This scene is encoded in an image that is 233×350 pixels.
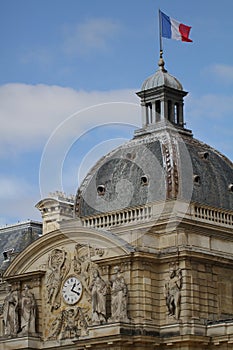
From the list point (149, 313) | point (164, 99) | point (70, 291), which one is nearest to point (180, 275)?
point (149, 313)

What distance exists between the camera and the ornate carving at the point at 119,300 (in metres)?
54.2

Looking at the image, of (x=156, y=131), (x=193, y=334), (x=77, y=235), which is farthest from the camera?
(x=156, y=131)

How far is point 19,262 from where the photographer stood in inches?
2344

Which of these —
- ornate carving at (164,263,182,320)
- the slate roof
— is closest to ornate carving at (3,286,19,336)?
ornate carving at (164,263,182,320)

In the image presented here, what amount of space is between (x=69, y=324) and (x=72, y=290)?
1.56 meters

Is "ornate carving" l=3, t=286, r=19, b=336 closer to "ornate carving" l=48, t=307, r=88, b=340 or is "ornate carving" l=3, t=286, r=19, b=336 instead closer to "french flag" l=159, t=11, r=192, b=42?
"ornate carving" l=48, t=307, r=88, b=340

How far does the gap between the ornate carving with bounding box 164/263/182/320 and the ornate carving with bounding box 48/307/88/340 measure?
4.12 metres

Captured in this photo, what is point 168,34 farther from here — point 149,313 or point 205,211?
point 149,313

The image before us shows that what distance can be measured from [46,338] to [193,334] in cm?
787

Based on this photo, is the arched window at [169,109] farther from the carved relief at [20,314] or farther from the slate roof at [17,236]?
the slate roof at [17,236]

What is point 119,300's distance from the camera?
5444 centimetres

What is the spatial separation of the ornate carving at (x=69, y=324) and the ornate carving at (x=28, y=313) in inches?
37.9

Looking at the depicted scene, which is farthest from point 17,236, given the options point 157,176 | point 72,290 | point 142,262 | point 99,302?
point 142,262

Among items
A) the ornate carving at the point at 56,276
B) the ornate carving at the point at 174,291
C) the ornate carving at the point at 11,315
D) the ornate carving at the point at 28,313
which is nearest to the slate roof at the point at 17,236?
the ornate carving at the point at 11,315
